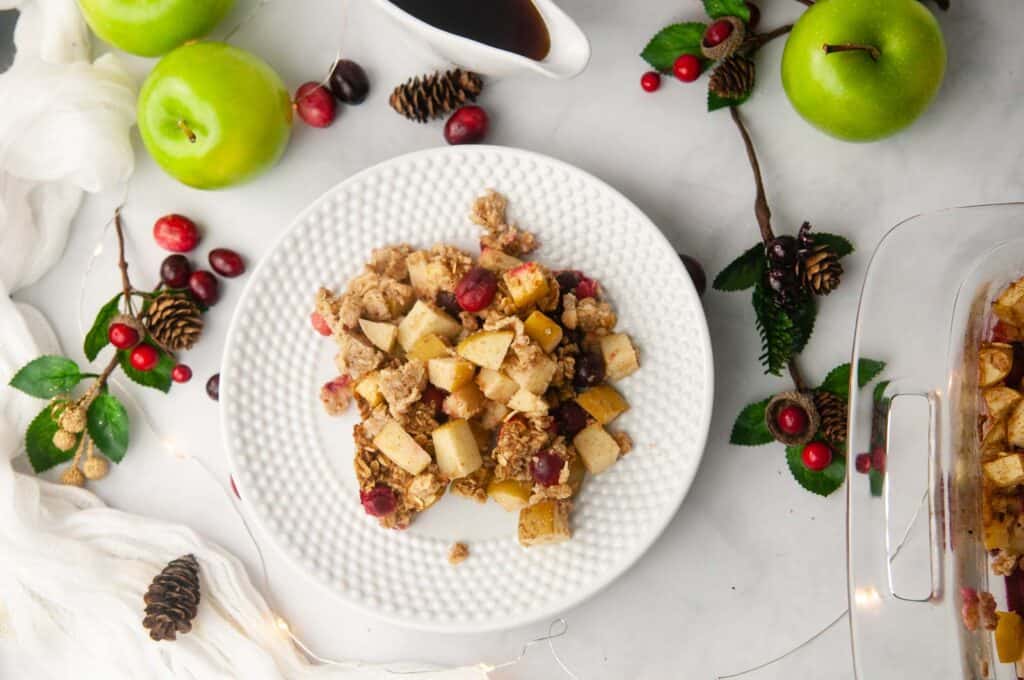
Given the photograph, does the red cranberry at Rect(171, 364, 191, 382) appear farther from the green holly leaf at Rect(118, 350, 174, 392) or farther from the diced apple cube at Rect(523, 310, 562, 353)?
the diced apple cube at Rect(523, 310, 562, 353)

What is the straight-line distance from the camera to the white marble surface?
1.60 meters

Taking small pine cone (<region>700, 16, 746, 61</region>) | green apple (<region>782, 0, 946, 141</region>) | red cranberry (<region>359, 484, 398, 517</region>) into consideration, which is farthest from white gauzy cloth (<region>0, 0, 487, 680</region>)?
green apple (<region>782, 0, 946, 141</region>)

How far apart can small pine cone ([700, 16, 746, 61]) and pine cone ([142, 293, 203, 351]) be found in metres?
1.02

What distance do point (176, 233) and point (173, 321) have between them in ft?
0.54

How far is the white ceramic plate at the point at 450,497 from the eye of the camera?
1.55 m

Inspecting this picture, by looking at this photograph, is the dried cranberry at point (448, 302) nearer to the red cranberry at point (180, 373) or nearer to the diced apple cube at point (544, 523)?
the diced apple cube at point (544, 523)

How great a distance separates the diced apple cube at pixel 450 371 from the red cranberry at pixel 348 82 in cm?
52

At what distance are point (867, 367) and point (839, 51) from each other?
0.47m

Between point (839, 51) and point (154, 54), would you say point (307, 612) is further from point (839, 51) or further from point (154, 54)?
point (839, 51)

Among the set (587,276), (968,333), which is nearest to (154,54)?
(587,276)

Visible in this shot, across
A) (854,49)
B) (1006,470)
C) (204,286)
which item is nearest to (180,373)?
(204,286)

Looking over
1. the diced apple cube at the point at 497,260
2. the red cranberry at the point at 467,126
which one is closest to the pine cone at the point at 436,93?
the red cranberry at the point at 467,126

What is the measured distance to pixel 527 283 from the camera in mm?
1500

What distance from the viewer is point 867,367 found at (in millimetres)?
1396
